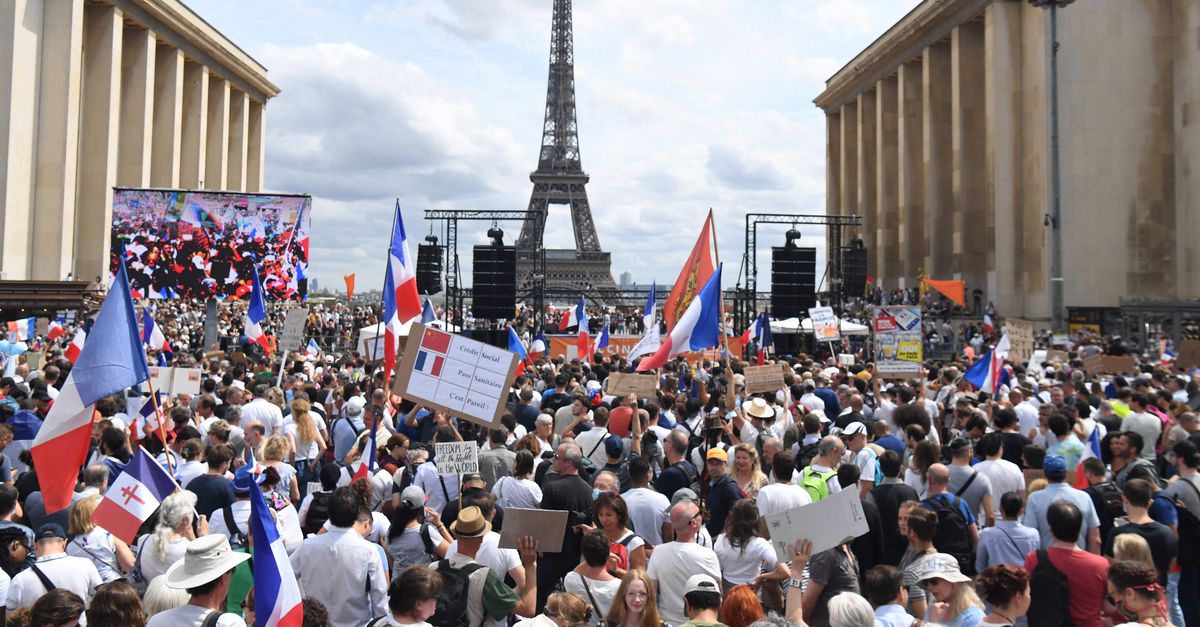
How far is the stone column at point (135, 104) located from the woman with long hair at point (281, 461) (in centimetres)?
4289

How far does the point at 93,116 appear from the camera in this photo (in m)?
43.8

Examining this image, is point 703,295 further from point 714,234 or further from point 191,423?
point 191,423

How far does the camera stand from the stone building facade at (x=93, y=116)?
37906mm

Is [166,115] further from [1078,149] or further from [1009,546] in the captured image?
[1009,546]

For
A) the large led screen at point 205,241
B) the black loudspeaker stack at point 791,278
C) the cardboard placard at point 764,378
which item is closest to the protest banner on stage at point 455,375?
the cardboard placard at point 764,378

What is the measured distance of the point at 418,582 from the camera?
4781 mm

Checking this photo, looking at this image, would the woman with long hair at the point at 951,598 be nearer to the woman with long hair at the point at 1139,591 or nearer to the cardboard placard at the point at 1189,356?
the woman with long hair at the point at 1139,591

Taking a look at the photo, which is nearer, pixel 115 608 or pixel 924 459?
pixel 115 608

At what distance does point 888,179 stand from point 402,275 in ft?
143

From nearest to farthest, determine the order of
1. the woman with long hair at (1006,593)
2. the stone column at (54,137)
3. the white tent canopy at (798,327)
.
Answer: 1. the woman with long hair at (1006,593)
2. the white tent canopy at (798,327)
3. the stone column at (54,137)

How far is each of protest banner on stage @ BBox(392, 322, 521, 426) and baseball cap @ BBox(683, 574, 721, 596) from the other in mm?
3216

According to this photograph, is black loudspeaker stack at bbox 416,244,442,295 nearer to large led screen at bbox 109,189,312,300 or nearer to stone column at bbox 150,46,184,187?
large led screen at bbox 109,189,312,300

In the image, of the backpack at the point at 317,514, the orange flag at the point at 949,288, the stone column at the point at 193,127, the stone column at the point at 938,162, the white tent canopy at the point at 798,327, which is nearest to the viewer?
the backpack at the point at 317,514

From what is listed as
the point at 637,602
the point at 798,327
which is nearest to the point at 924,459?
the point at 637,602
